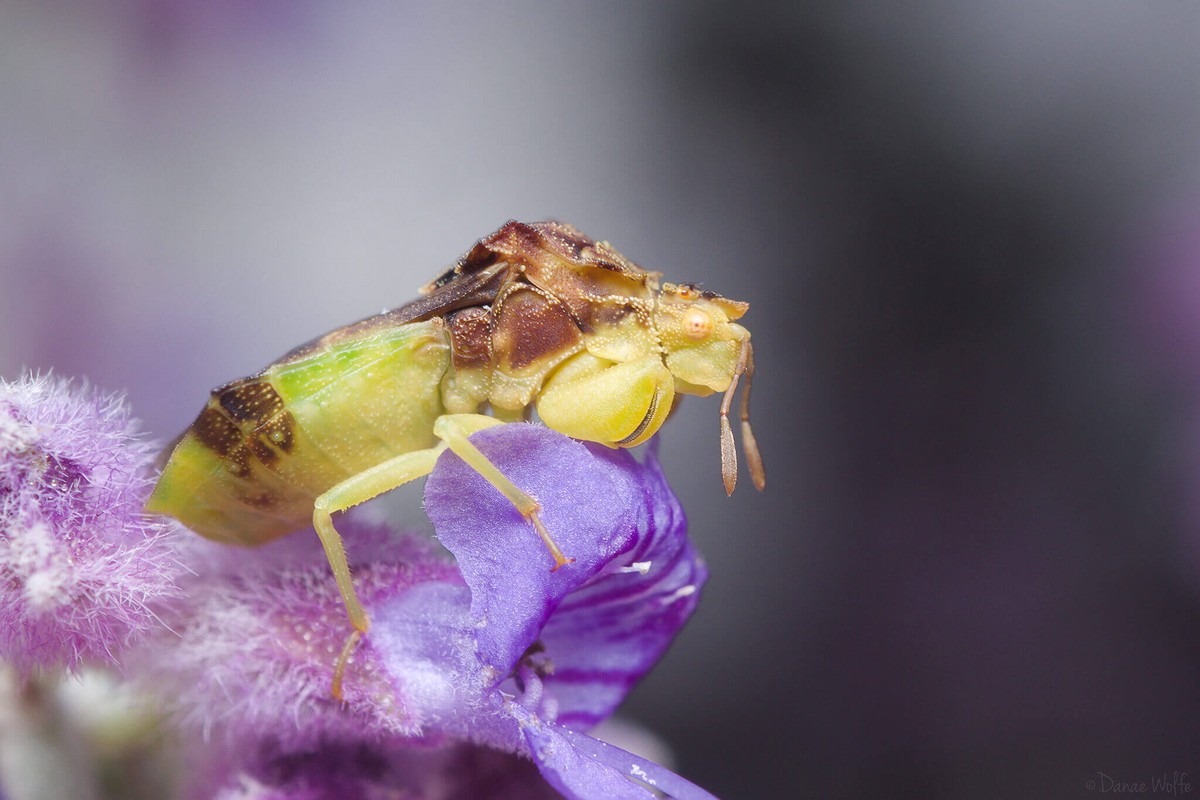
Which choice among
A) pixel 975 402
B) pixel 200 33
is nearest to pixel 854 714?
pixel 975 402

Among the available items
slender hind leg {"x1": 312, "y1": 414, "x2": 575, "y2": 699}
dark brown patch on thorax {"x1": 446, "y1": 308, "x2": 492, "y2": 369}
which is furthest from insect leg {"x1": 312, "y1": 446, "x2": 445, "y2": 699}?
dark brown patch on thorax {"x1": 446, "y1": 308, "x2": 492, "y2": 369}

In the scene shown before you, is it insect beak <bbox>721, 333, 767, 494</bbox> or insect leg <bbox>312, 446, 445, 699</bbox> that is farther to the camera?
insect beak <bbox>721, 333, 767, 494</bbox>

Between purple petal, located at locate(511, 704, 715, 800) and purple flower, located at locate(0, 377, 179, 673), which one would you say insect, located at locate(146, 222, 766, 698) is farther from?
purple petal, located at locate(511, 704, 715, 800)

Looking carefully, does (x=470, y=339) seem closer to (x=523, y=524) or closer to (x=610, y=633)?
(x=523, y=524)

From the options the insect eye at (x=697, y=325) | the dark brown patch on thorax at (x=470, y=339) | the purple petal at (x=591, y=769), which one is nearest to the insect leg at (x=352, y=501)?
the dark brown patch on thorax at (x=470, y=339)

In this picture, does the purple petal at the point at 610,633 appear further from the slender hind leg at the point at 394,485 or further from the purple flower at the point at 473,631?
the slender hind leg at the point at 394,485

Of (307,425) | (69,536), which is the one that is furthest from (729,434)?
(69,536)

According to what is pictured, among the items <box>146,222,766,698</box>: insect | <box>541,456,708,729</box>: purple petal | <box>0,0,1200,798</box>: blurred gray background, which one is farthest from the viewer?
<box>0,0,1200,798</box>: blurred gray background

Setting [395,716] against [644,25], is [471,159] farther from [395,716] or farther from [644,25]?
[395,716]
